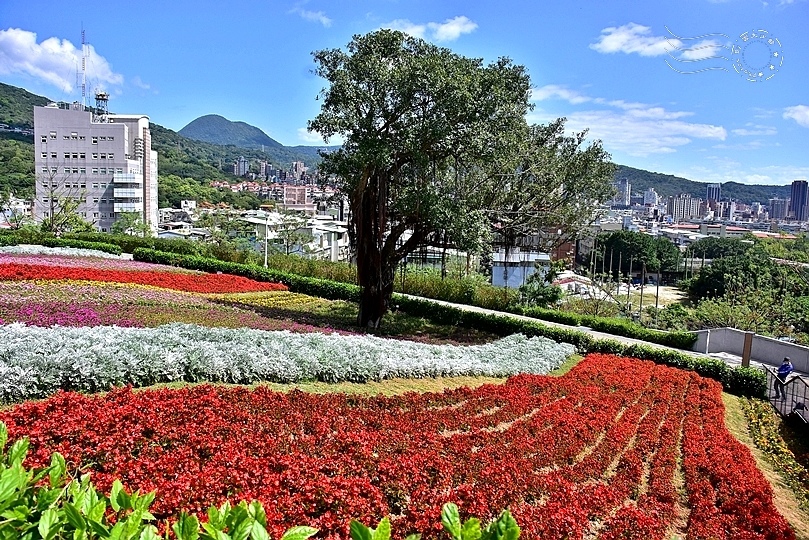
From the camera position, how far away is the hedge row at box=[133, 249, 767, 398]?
13.2 metres

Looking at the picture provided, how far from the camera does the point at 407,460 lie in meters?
5.44

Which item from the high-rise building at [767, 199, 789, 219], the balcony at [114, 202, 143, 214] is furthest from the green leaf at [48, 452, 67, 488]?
the high-rise building at [767, 199, 789, 219]

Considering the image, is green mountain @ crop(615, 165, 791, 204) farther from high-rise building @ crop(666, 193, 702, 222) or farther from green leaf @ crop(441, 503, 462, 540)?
green leaf @ crop(441, 503, 462, 540)

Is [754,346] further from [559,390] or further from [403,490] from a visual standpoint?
[403,490]

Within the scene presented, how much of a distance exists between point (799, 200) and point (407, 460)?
169100 mm

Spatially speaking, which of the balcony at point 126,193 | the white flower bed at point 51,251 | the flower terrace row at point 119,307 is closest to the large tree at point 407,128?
the flower terrace row at point 119,307

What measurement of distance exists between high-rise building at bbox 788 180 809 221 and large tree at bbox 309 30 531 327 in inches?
6050

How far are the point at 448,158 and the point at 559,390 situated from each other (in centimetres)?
703

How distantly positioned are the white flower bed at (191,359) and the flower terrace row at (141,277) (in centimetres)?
805

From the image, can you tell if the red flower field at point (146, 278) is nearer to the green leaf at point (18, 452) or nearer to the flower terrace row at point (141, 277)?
the flower terrace row at point (141, 277)

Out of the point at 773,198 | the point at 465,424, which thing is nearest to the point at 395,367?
the point at 465,424

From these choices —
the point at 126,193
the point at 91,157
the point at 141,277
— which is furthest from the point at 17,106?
the point at 141,277

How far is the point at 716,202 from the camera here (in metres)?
190

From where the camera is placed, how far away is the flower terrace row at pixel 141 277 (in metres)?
15.1
